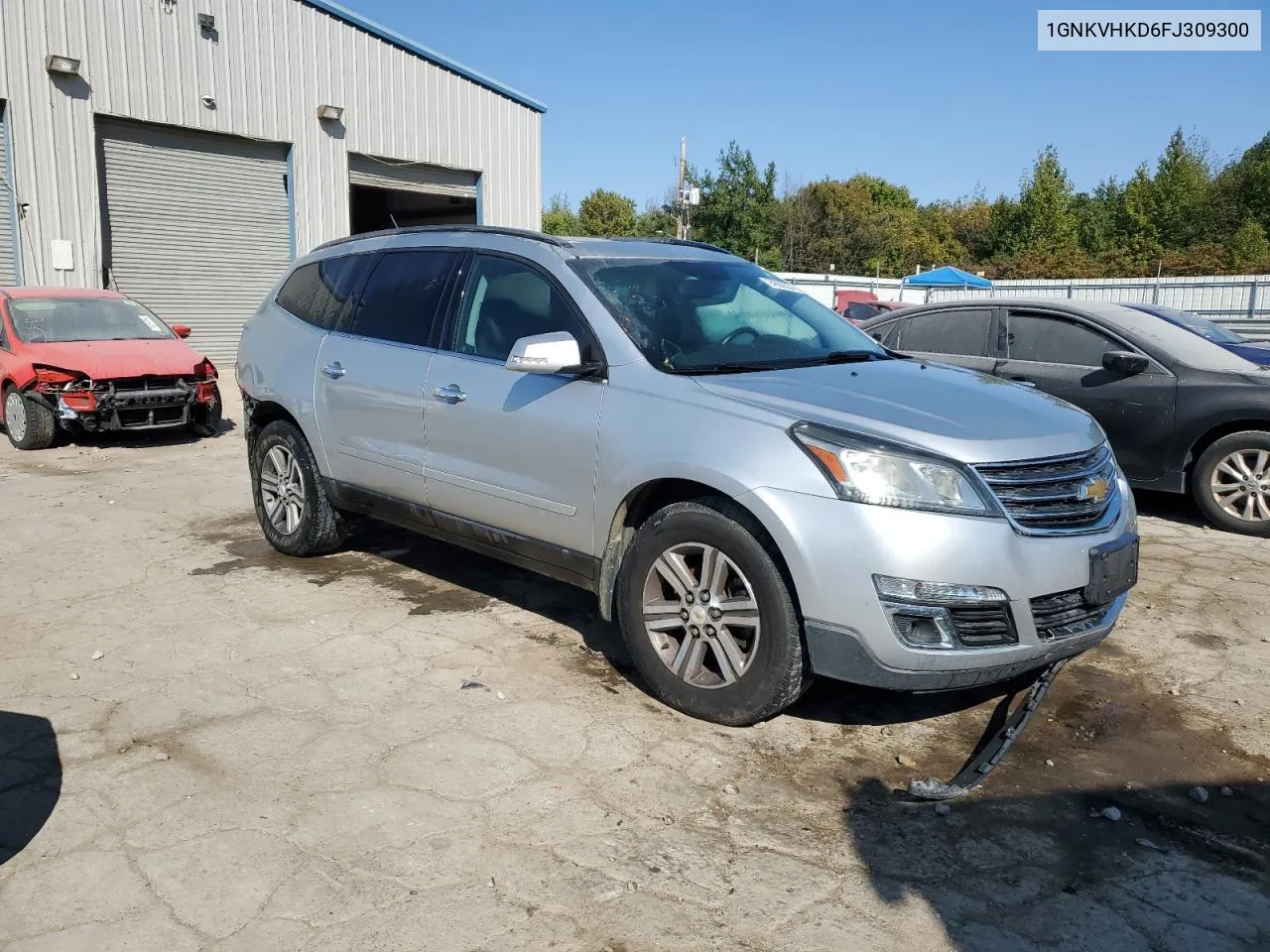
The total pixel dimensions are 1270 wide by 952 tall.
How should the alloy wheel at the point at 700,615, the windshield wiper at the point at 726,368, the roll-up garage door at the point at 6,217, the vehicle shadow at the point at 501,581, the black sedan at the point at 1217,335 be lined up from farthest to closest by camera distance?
the roll-up garage door at the point at 6,217
the black sedan at the point at 1217,335
the vehicle shadow at the point at 501,581
the windshield wiper at the point at 726,368
the alloy wheel at the point at 700,615

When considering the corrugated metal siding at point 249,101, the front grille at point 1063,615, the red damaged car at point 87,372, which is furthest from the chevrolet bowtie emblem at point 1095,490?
the corrugated metal siding at point 249,101

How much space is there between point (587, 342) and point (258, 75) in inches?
617

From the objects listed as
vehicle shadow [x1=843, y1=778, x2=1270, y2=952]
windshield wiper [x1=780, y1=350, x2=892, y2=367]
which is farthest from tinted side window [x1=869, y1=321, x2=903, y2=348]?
vehicle shadow [x1=843, y1=778, x2=1270, y2=952]

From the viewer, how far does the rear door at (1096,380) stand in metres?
7.33

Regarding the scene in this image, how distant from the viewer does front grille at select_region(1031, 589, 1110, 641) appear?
3.55 m

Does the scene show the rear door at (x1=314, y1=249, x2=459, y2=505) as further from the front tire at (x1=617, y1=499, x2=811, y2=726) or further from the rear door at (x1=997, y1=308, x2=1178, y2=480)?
the rear door at (x1=997, y1=308, x2=1178, y2=480)

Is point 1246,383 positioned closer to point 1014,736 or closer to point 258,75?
point 1014,736

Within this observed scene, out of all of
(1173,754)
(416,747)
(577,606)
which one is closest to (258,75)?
(577,606)

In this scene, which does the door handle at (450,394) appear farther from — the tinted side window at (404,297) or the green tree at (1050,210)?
the green tree at (1050,210)

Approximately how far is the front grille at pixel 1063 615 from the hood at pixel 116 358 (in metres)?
9.27

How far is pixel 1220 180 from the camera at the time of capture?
4828cm

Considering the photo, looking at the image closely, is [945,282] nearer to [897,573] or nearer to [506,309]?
[506,309]

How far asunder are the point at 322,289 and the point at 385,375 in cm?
111

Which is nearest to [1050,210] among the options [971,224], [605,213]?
[971,224]
